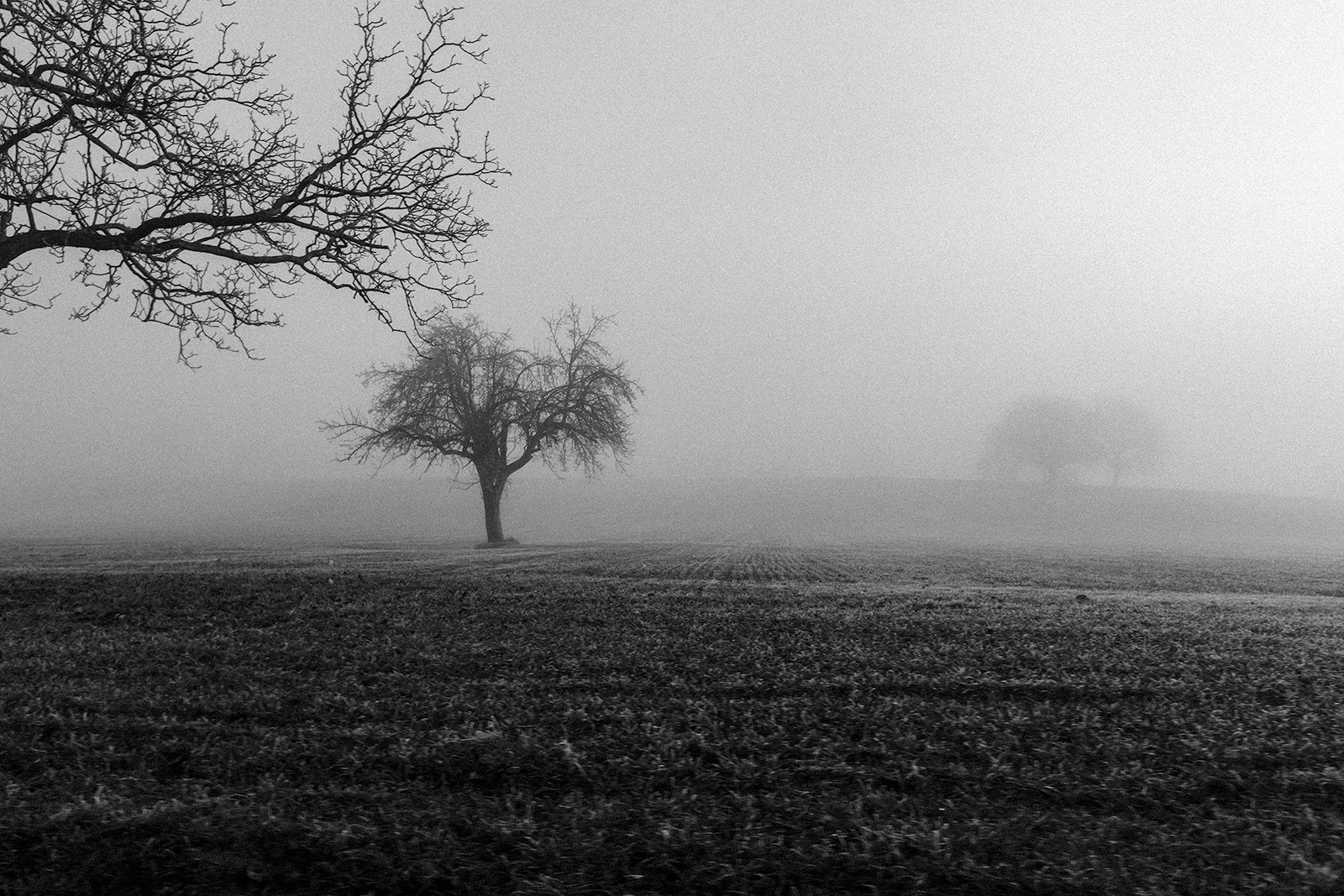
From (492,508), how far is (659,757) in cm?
3142

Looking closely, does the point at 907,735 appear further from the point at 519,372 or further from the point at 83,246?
the point at 519,372

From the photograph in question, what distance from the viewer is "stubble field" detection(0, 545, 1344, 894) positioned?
7.11 ft

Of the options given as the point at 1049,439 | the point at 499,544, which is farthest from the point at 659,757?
the point at 1049,439

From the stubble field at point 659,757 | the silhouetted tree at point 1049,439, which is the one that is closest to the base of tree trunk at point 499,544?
the stubble field at point 659,757

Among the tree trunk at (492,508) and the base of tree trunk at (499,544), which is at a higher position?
the tree trunk at (492,508)

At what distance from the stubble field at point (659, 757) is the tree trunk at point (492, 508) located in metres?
27.5

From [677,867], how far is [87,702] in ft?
9.92

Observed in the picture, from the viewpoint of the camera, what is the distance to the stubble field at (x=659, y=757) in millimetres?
2166

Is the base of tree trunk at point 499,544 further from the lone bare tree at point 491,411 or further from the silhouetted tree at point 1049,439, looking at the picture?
the silhouetted tree at point 1049,439

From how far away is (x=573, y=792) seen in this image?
8.49 feet

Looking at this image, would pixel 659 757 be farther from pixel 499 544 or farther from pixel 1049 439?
pixel 1049 439

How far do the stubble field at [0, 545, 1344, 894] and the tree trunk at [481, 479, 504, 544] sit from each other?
27.5 metres

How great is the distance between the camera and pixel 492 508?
33.2m

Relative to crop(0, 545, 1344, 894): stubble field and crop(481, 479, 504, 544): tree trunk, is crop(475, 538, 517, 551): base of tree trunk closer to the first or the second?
crop(481, 479, 504, 544): tree trunk
